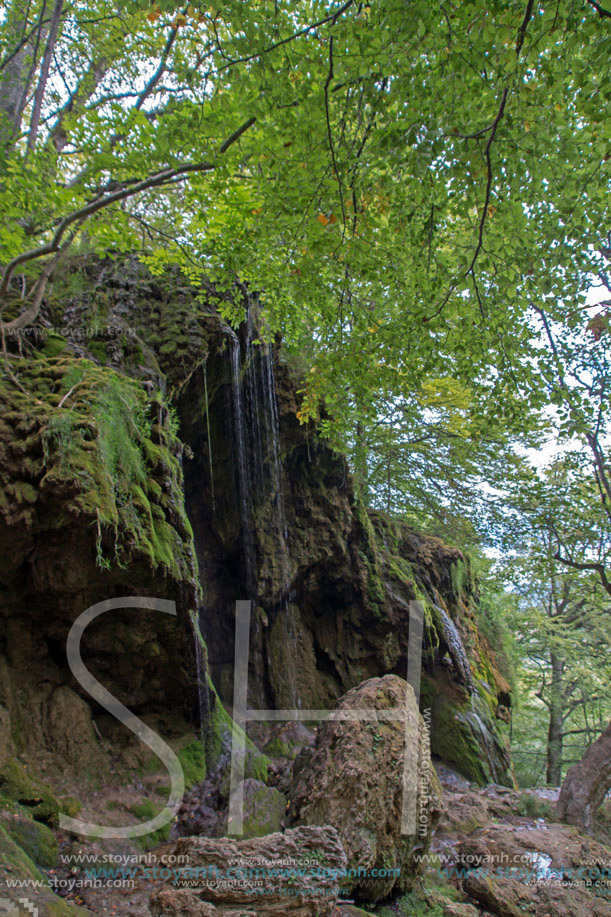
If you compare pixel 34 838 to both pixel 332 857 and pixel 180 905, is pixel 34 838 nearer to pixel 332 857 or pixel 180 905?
pixel 180 905

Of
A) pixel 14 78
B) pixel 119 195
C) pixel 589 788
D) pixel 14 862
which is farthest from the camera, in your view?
pixel 589 788

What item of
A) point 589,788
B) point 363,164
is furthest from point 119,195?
point 589,788

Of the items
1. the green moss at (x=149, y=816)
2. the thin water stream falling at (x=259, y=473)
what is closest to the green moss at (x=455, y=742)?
the thin water stream falling at (x=259, y=473)

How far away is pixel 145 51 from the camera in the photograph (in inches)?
327

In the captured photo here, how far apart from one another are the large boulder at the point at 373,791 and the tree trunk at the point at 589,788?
12.1ft

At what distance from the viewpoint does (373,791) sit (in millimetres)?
4594

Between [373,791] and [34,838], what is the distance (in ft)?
9.56

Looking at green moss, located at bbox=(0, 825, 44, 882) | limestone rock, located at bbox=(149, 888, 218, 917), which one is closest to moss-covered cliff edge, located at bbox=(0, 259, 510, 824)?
green moss, located at bbox=(0, 825, 44, 882)

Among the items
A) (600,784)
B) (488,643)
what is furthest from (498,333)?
(488,643)

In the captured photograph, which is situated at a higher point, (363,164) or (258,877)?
(363,164)

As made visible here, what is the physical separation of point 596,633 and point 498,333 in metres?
12.9

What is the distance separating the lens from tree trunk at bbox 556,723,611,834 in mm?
A: 7371

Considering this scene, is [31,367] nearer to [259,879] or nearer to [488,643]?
[259,879]

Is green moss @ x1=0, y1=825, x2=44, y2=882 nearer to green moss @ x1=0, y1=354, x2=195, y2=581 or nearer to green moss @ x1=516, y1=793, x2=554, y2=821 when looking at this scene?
green moss @ x1=0, y1=354, x2=195, y2=581
